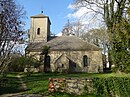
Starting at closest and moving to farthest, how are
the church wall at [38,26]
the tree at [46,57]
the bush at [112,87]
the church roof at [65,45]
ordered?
1. the bush at [112,87]
2. the tree at [46,57]
3. the church roof at [65,45]
4. the church wall at [38,26]

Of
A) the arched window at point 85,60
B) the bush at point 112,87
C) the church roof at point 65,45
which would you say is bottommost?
the bush at point 112,87

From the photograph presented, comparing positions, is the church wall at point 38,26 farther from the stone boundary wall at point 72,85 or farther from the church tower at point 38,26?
the stone boundary wall at point 72,85

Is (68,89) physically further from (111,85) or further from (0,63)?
(0,63)

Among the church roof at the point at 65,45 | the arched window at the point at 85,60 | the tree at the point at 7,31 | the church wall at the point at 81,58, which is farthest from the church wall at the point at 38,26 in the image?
the tree at the point at 7,31

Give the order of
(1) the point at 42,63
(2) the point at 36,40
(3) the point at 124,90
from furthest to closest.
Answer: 1. (2) the point at 36,40
2. (1) the point at 42,63
3. (3) the point at 124,90

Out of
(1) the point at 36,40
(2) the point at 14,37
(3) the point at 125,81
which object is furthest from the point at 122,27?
(1) the point at 36,40

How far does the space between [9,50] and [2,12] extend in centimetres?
300

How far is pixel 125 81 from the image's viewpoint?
1577 centimetres

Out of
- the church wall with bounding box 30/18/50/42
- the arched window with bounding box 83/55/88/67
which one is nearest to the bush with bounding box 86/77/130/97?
the arched window with bounding box 83/55/88/67

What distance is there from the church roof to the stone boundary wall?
29.8m

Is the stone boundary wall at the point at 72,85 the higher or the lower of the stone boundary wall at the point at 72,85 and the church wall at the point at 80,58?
the lower

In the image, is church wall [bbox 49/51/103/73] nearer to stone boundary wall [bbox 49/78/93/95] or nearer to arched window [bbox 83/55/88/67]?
arched window [bbox 83/55/88/67]

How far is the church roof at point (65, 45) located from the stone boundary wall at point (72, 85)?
97.8 feet

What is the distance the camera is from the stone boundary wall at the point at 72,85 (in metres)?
16.5
